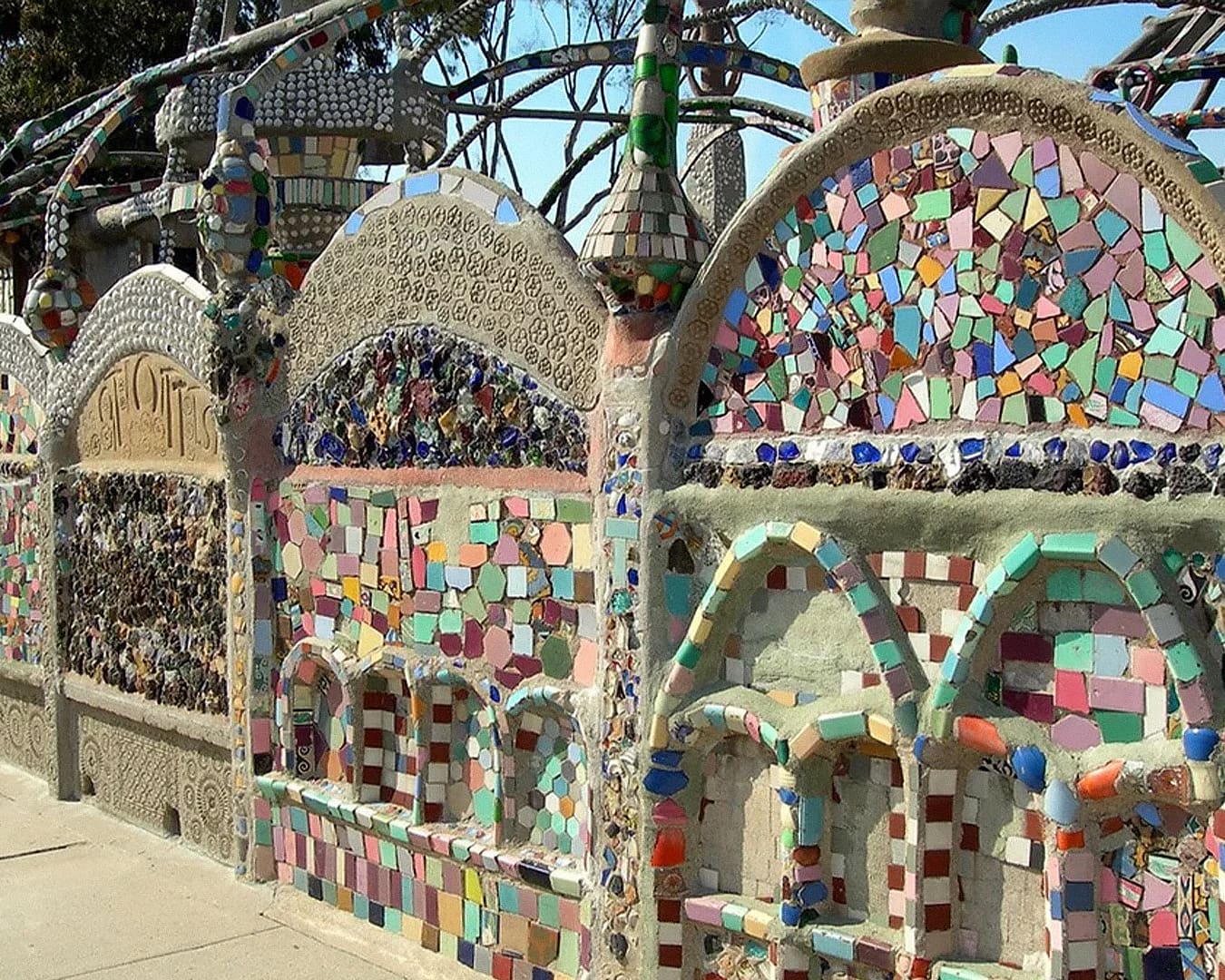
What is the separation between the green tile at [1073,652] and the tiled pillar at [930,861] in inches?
16.9

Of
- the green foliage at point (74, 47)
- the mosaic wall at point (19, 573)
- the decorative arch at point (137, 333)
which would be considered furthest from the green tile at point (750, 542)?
the green foliage at point (74, 47)

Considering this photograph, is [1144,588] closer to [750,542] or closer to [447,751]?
[750,542]

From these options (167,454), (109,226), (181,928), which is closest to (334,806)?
(181,928)

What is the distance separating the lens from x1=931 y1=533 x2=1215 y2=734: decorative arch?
3363 millimetres

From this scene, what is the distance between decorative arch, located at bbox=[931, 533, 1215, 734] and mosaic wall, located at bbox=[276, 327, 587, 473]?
1.52 m

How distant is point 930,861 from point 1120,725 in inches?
25.3

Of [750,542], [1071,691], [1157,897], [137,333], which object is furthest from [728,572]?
[137,333]

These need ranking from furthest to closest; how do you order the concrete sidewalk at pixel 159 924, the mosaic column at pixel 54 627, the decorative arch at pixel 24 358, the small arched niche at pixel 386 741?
the decorative arch at pixel 24 358
the mosaic column at pixel 54 627
the small arched niche at pixel 386 741
the concrete sidewalk at pixel 159 924

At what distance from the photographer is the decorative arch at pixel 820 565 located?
397 cm

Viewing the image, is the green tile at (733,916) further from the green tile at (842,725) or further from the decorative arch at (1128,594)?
the decorative arch at (1128,594)

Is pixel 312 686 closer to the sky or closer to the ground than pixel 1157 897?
closer to the sky

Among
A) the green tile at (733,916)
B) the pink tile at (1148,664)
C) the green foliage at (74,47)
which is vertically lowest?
the green tile at (733,916)

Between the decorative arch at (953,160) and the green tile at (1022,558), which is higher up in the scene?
the decorative arch at (953,160)

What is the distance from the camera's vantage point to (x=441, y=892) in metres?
5.49
